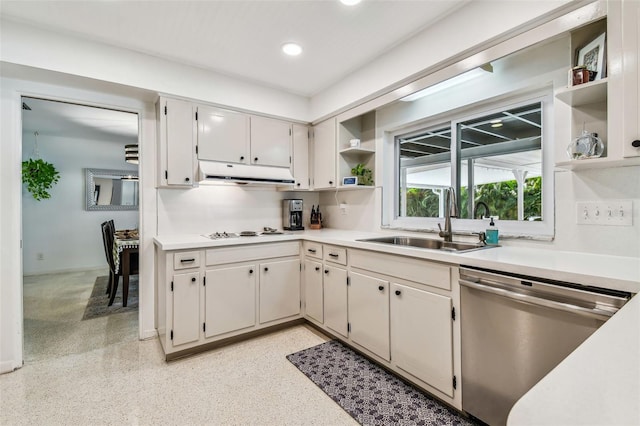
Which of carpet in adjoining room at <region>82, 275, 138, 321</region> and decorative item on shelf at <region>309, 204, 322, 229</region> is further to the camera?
decorative item on shelf at <region>309, 204, 322, 229</region>

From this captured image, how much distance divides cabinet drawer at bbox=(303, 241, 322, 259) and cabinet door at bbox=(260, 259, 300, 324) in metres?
0.15

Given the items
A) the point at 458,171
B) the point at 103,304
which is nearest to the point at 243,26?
the point at 458,171

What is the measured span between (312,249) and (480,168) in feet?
5.33

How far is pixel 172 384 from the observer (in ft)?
6.79

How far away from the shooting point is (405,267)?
1994 millimetres

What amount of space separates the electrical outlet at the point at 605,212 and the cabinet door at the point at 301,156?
2491 mm

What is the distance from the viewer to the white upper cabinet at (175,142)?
270cm

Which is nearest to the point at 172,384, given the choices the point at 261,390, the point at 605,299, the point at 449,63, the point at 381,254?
the point at 261,390

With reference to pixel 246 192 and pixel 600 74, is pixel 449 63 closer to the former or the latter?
pixel 600 74

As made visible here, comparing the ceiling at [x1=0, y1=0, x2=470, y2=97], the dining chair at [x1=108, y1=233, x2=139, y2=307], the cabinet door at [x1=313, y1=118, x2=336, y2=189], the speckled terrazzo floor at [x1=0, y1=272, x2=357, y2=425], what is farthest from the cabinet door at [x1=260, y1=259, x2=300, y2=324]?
the ceiling at [x1=0, y1=0, x2=470, y2=97]

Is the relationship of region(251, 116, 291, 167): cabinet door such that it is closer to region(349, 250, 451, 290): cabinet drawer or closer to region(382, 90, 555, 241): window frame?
region(382, 90, 555, 241): window frame

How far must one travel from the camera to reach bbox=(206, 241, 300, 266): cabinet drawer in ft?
8.39

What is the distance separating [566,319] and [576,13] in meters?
1.50

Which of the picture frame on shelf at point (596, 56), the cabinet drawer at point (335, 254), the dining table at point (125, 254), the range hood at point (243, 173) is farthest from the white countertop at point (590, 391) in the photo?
the dining table at point (125, 254)
